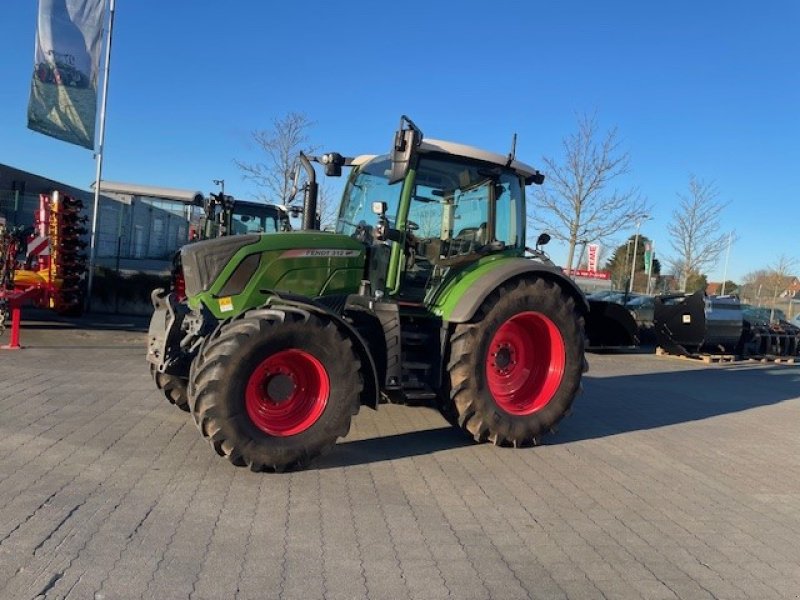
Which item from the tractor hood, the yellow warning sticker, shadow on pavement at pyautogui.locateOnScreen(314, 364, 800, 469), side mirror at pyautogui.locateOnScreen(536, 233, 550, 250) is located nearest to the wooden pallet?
shadow on pavement at pyautogui.locateOnScreen(314, 364, 800, 469)

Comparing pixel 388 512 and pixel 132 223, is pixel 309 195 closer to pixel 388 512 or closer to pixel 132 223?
pixel 388 512

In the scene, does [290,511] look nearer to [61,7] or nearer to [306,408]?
[306,408]

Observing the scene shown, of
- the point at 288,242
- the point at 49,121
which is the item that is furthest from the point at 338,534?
the point at 49,121

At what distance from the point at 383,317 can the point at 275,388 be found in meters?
1.06

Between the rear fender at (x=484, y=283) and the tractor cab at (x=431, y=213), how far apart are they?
0.22 m

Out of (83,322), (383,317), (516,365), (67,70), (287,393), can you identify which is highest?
(67,70)

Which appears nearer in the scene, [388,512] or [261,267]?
[388,512]

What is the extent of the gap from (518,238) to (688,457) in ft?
8.53

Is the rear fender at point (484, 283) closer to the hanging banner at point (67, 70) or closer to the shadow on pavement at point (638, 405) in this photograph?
the shadow on pavement at point (638, 405)

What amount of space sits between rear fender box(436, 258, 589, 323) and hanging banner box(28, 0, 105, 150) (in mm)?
11308

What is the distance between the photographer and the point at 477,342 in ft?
18.0

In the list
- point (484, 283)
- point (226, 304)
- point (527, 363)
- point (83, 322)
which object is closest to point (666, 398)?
point (527, 363)

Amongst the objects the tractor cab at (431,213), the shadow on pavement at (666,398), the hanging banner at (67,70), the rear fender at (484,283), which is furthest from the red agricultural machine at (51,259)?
the shadow on pavement at (666,398)

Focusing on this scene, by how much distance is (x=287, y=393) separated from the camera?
486 centimetres
